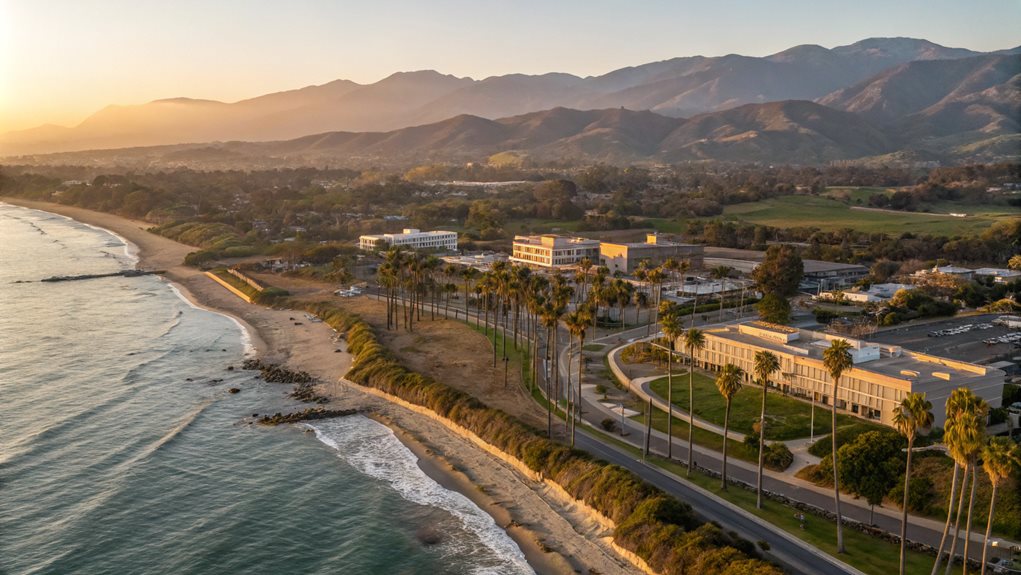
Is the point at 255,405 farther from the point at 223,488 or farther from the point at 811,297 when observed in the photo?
the point at 811,297

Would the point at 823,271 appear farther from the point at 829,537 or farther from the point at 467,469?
the point at 829,537

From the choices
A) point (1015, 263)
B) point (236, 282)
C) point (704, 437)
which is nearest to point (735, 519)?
point (704, 437)

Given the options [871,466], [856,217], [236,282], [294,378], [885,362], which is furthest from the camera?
[856,217]

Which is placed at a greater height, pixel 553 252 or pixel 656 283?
pixel 656 283

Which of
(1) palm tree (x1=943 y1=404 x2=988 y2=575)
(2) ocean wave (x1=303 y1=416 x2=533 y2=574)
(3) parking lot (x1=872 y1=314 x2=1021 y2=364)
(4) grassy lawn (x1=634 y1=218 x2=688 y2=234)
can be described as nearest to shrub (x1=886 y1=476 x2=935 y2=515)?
(1) palm tree (x1=943 y1=404 x2=988 y2=575)

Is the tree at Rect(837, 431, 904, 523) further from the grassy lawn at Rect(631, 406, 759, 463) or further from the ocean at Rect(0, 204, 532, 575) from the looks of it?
the ocean at Rect(0, 204, 532, 575)

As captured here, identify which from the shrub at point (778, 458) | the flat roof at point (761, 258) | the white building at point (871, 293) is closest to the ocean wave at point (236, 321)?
the shrub at point (778, 458)

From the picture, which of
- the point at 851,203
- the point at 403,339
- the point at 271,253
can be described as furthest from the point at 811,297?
the point at 851,203
